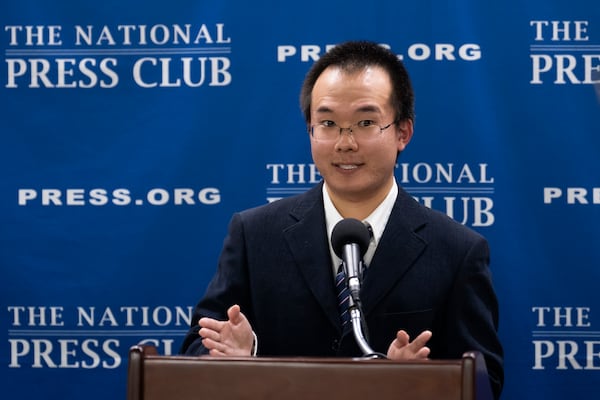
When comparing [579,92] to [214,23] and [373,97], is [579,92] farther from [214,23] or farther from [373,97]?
[214,23]

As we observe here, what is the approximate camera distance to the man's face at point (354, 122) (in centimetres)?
187

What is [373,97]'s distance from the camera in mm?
1886

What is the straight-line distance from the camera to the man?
186cm

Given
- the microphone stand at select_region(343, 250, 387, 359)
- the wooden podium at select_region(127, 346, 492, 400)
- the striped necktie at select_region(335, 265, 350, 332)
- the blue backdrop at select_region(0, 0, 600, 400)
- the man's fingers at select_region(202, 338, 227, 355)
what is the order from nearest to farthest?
the wooden podium at select_region(127, 346, 492, 400) < the microphone stand at select_region(343, 250, 387, 359) < the man's fingers at select_region(202, 338, 227, 355) < the striped necktie at select_region(335, 265, 350, 332) < the blue backdrop at select_region(0, 0, 600, 400)

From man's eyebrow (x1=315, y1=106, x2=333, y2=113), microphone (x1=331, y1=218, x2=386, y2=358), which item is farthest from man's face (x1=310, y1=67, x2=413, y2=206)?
microphone (x1=331, y1=218, x2=386, y2=358)

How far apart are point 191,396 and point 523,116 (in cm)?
149

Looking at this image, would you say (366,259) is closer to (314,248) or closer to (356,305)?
(314,248)

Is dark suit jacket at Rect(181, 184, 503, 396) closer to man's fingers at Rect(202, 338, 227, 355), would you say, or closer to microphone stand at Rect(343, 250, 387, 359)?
man's fingers at Rect(202, 338, 227, 355)

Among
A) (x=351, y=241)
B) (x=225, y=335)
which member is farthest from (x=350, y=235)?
(x=225, y=335)

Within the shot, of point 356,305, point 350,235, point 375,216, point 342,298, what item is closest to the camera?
point 356,305

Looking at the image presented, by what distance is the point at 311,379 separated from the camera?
46.4 inches

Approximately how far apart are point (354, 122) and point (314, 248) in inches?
11.3

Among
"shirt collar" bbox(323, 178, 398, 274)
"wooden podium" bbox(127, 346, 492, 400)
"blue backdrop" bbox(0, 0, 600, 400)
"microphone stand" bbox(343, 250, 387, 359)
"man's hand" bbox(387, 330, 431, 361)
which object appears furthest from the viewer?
"blue backdrop" bbox(0, 0, 600, 400)

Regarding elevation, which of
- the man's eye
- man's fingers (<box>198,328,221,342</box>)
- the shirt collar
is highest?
the man's eye
